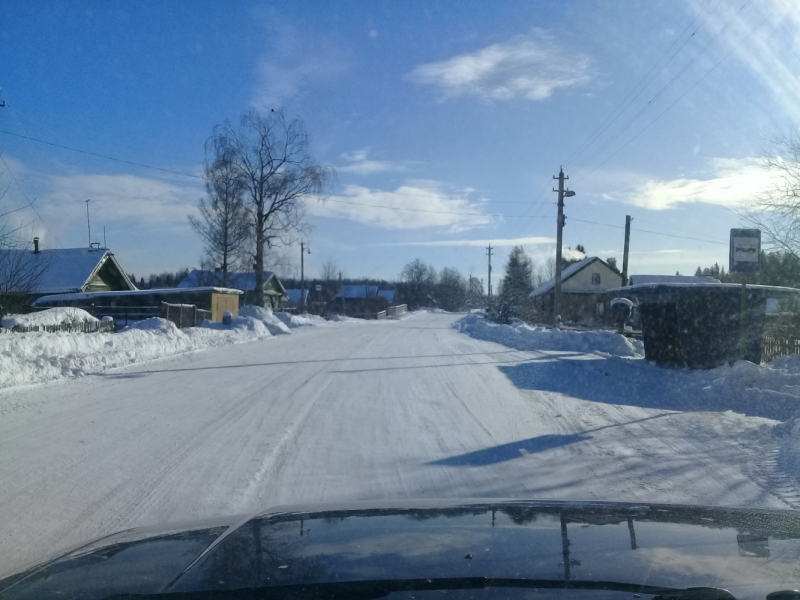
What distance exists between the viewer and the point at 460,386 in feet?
49.7

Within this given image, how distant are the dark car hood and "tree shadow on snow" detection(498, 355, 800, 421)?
29.1ft

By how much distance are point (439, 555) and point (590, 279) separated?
73.8m

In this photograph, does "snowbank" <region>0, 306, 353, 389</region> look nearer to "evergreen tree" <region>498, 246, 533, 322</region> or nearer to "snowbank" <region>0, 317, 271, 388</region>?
"snowbank" <region>0, 317, 271, 388</region>

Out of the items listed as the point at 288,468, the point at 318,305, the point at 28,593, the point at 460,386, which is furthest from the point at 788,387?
the point at 318,305

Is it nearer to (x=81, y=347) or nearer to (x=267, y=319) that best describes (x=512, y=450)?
(x=81, y=347)

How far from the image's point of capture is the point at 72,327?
2370 cm

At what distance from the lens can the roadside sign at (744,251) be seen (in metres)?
13.1

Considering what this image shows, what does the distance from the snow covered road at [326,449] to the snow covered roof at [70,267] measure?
3459cm

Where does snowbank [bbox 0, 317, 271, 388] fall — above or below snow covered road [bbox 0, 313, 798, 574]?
above

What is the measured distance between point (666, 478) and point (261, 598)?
20.0 ft

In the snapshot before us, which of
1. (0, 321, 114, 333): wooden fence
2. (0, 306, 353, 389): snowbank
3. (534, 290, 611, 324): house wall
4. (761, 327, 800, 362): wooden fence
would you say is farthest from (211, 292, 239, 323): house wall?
(534, 290, 611, 324): house wall

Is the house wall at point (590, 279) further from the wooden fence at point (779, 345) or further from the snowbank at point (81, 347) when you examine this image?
the wooden fence at point (779, 345)

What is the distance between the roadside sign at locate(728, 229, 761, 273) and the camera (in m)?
13.1

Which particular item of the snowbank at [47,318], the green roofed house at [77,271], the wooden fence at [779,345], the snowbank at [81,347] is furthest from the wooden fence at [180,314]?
the wooden fence at [779,345]
